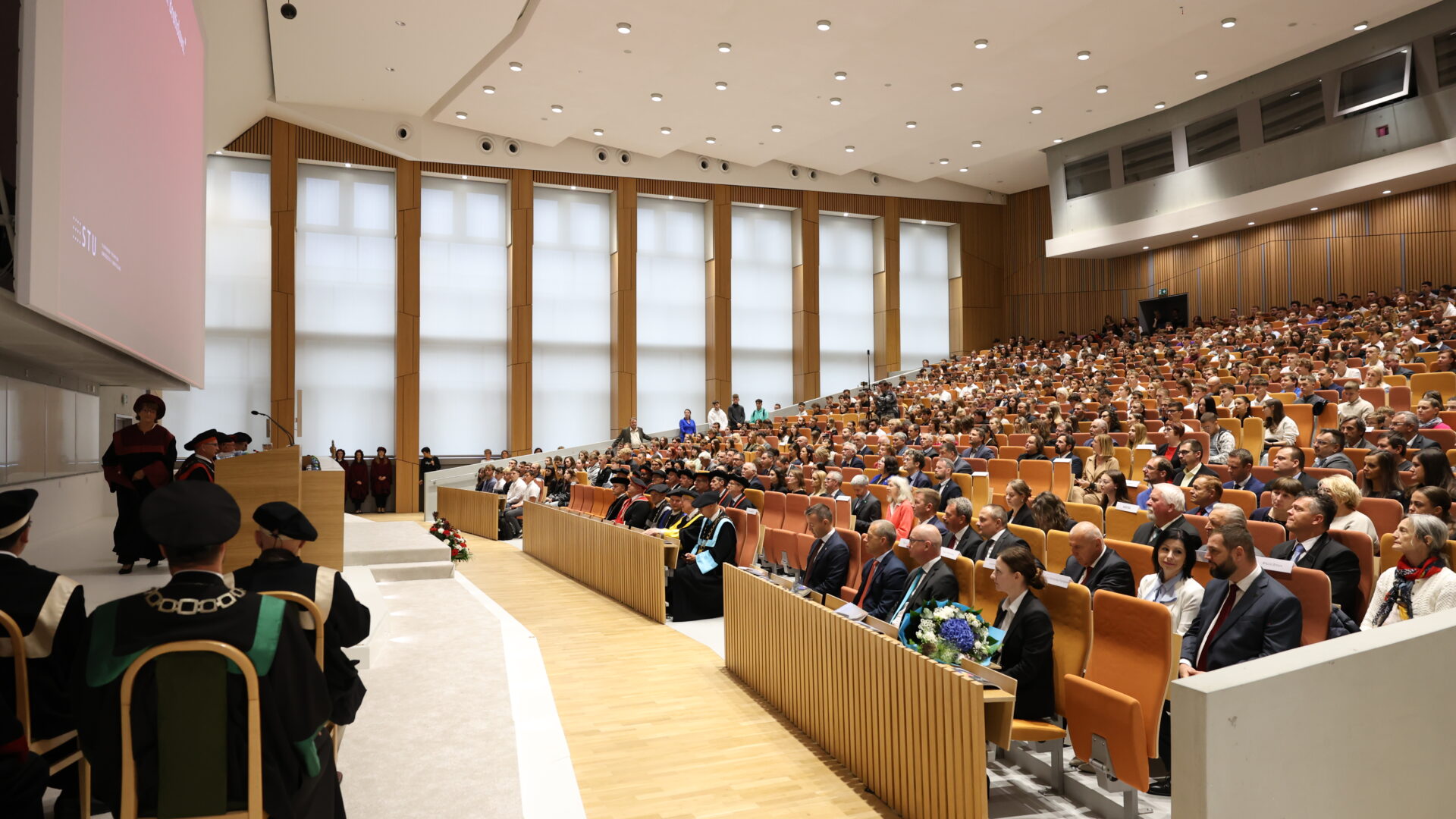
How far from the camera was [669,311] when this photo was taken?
1920 centimetres

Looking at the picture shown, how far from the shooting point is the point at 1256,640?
3.26m

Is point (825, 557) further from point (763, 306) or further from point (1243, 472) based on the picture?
point (763, 306)

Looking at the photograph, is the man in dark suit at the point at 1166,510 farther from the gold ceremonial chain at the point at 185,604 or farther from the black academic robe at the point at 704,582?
the gold ceremonial chain at the point at 185,604

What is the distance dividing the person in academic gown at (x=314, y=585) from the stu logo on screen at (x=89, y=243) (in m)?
1.14

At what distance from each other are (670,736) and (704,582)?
286 cm

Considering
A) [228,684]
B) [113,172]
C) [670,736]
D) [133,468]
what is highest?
[113,172]

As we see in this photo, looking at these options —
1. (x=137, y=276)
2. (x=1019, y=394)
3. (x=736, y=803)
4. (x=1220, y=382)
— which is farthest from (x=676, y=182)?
(x=736, y=803)

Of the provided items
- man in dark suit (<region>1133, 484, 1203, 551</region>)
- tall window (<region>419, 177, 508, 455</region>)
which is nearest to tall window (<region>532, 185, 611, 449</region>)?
tall window (<region>419, 177, 508, 455</region>)

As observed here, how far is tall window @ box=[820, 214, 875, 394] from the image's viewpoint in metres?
20.4

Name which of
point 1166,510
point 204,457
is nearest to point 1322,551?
point 1166,510

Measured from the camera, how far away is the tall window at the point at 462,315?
1728 cm

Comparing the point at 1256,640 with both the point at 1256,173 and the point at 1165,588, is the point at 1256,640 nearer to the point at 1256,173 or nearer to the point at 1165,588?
the point at 1165,588

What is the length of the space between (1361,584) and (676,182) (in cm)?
1653

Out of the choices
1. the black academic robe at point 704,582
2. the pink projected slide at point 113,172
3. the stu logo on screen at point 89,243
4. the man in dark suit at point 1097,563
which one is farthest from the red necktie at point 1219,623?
the stu logo on screen at point 89,243
